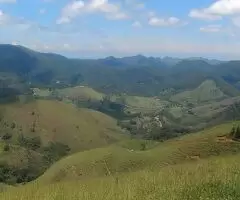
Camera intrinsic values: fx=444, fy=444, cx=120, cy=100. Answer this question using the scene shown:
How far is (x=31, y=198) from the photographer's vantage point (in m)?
12.2

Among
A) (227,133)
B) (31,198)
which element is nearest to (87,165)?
(227,133)

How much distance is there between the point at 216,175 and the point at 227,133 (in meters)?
41.6

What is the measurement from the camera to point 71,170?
158 feet

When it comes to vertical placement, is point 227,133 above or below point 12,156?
above

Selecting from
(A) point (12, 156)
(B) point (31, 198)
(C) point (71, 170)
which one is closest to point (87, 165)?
(C) point (71, 170)

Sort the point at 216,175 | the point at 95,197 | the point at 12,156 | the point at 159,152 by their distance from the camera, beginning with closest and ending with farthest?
the point at 95,197 → the point at 216,175 → the point at 159,152 → the point at 12,156

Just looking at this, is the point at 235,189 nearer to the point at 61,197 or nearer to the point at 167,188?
the point at 167,188

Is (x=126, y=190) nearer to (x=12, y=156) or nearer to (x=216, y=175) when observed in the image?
(x=216, y=175)

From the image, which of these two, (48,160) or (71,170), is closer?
(71,170)

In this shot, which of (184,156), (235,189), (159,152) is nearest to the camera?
(235,189)

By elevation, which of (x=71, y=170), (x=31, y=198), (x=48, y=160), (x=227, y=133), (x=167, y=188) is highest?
(x=167, y=188)

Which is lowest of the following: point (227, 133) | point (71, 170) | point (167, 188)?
point (71, 170)

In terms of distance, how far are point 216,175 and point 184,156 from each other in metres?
34.6

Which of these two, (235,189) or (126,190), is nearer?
(235,189)
